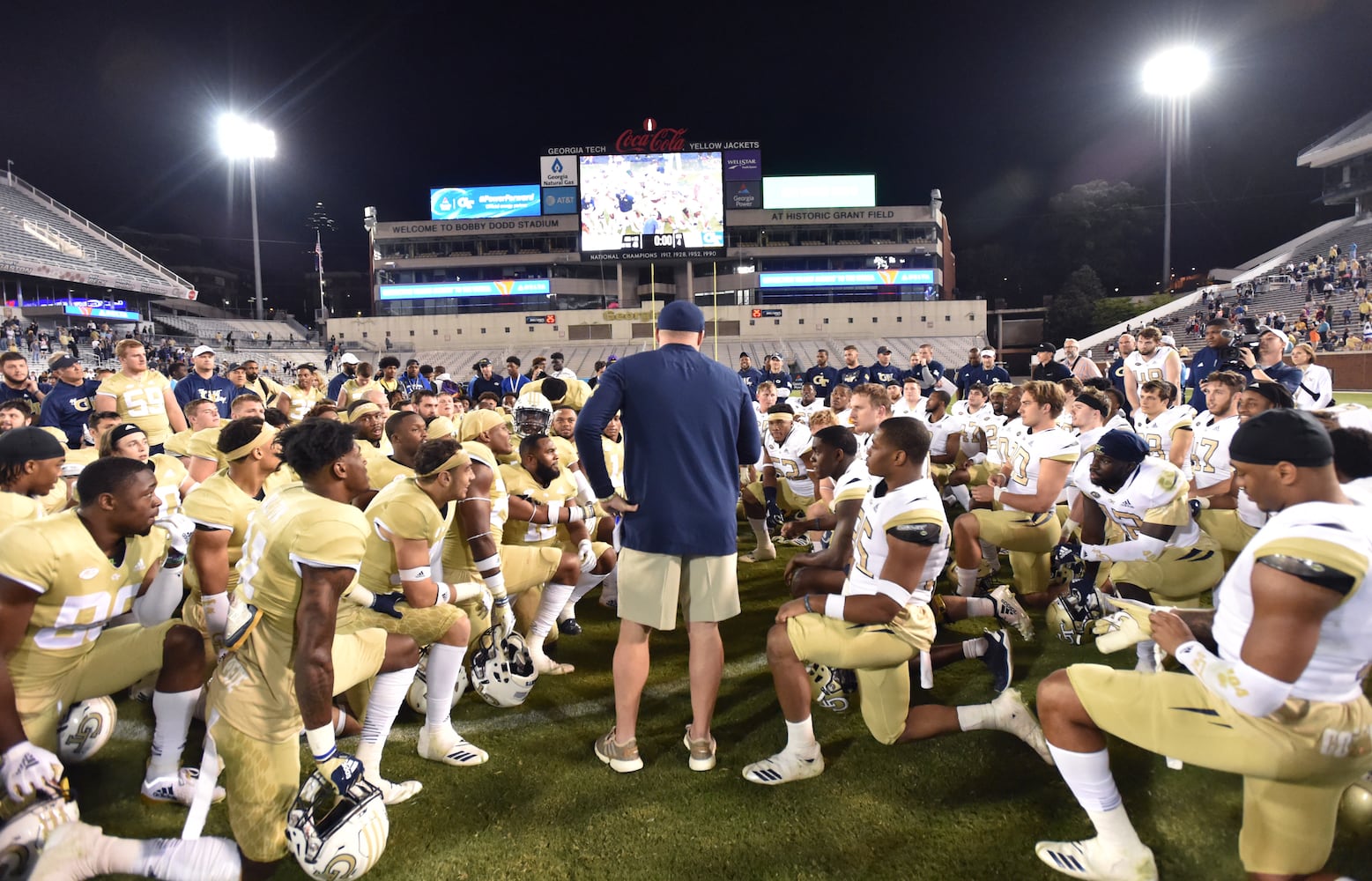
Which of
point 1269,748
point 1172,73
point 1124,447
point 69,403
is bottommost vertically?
point 1269,748

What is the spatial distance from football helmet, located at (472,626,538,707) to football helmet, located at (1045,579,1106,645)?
345 cm

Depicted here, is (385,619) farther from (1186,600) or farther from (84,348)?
(84,348)

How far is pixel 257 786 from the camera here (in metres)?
2.70

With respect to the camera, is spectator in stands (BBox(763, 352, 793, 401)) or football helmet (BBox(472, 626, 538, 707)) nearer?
football helmet (BBox(472, 626, 538, 707))

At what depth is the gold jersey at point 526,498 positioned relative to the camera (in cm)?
531

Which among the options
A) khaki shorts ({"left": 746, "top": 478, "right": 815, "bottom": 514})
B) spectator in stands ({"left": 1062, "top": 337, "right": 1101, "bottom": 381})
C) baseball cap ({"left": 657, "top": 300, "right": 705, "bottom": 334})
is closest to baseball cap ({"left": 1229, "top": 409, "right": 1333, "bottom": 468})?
baseball cap ({"left": 657, "top": 300, "right": 705, "bottom": 334})

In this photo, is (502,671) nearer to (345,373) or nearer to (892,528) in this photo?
(892,528)

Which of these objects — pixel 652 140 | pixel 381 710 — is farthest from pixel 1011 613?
pixel 652 140

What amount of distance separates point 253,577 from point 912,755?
300 cm

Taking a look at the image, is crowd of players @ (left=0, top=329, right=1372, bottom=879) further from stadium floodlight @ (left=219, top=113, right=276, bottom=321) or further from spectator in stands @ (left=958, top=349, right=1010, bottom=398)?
stadium floodlight @ (left=219, top=113, right=276, bottom=321)

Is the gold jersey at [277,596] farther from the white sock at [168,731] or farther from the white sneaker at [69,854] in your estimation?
the white sock at [168,731]

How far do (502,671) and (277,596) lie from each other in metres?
1.64

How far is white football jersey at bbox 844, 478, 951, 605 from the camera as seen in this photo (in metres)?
3.17

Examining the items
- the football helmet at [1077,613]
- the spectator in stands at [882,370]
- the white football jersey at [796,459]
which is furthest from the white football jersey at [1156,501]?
the spectator in stands at [882,370]
